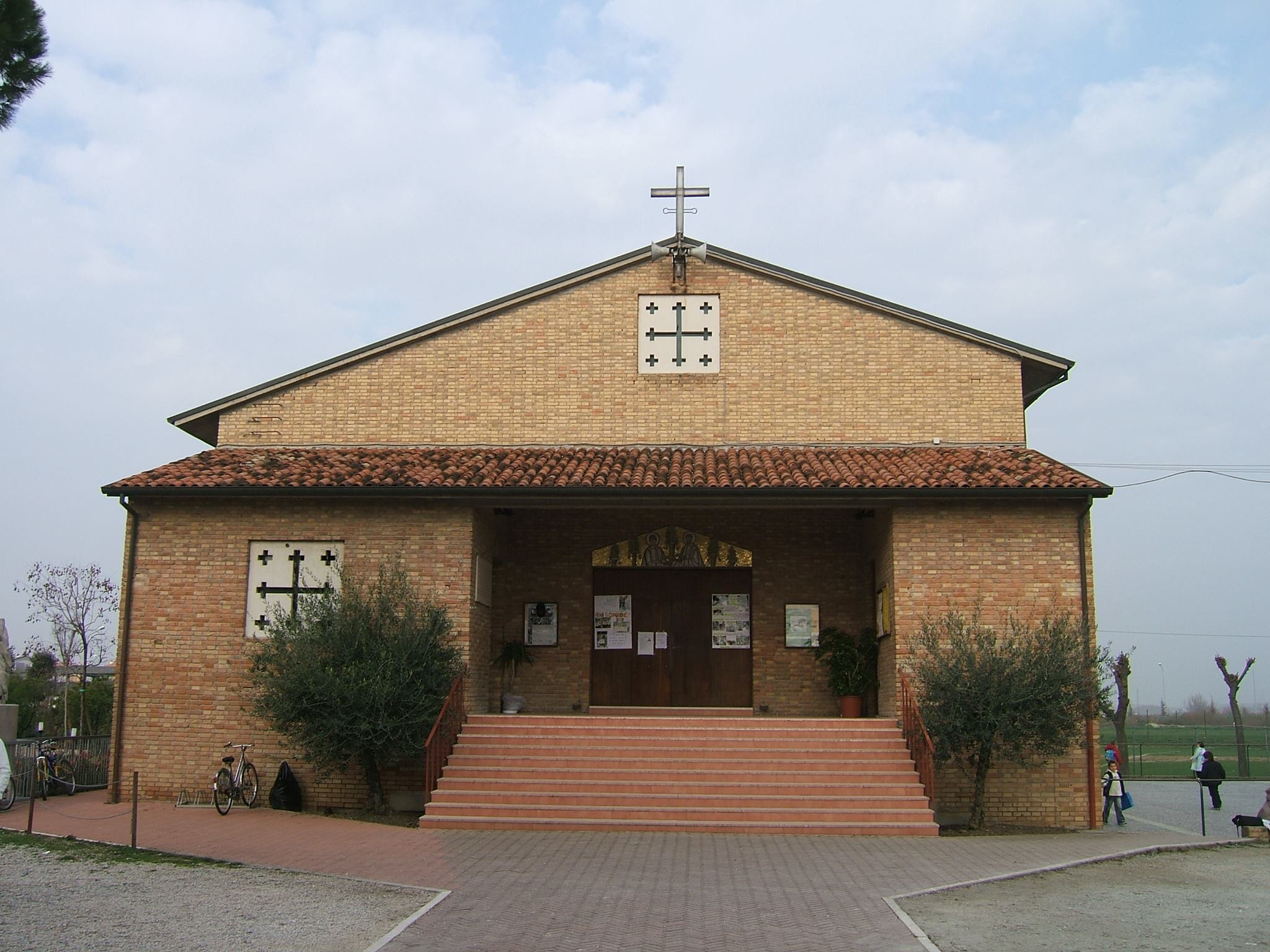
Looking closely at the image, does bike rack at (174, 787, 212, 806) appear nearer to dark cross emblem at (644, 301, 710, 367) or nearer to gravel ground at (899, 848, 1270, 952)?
dark cross emblem at (644, 301, 710, 367)

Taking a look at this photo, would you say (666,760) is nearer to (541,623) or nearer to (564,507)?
(564,507)

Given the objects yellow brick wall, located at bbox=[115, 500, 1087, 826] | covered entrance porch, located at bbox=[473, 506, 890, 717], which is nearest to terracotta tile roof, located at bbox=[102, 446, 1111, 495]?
yellow brick wall, located at bbox=[115, 500, 1087, 826]

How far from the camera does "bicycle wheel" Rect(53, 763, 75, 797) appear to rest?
54.1ft

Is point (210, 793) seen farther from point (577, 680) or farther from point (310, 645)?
point (577, 680)

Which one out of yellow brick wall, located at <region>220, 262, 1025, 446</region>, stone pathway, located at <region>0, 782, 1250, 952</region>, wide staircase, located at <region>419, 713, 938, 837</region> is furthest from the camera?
yellow brick wall, located at <region>220, 262, 1025, 446</region>

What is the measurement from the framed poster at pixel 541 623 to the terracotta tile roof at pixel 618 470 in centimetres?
268

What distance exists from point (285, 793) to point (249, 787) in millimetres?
547

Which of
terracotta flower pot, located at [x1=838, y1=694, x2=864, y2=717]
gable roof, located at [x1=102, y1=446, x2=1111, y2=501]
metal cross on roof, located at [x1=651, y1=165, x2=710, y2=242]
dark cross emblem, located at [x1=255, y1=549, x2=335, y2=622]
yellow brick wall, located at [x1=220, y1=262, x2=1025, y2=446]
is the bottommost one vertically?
terracotta flower pot, located at [x1=838, y1=694, x2=864, y2=717]

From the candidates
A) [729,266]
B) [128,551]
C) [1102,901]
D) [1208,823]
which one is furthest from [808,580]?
[128,551]

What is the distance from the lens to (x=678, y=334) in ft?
59.7

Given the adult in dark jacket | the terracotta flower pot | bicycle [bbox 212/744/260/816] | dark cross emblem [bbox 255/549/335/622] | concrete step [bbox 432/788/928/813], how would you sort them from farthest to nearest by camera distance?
the adult in dark jacket → the terracotta flower pot → dark cross emblem [bbox 255/549/335/622] → bicycle [bbox 212/744/260/816] → concrete step [bbox 432/788/928/813]

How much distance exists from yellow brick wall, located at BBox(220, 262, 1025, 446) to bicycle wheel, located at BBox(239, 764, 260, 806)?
17.0 ft

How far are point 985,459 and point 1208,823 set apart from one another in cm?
706

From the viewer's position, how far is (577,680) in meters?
18.4
